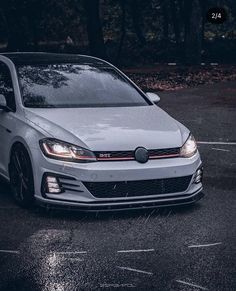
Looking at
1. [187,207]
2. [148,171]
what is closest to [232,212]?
[187,207]

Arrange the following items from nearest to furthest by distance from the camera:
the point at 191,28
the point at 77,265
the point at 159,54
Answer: the point at 77,265
the point at 191,28
the point at 159,54

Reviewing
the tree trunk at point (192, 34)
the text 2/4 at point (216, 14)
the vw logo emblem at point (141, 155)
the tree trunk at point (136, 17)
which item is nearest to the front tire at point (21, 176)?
the vw logo emblem at point (141, 155)

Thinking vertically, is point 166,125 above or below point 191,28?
above

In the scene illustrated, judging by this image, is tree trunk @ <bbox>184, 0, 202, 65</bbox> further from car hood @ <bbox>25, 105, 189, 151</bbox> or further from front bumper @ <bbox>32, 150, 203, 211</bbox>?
front bumper @ <bbox>32, 150, 203, 211</bbox>

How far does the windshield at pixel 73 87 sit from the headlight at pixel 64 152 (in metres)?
0.95

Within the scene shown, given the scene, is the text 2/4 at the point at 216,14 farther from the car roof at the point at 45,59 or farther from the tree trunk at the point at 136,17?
the car roof at the point at 45,59

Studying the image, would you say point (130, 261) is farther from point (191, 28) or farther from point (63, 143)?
point (191, 28)

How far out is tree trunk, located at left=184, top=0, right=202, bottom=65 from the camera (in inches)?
1325

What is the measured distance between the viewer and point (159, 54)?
1500 inches

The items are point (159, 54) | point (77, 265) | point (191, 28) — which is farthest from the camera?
point (159, 54)

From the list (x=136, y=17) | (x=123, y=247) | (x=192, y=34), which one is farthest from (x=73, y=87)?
(x=136, y=17)

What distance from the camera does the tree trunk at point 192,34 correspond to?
3366 centimetres

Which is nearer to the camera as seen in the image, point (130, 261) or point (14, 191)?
point (130, 261)

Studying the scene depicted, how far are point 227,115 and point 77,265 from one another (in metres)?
11.1
